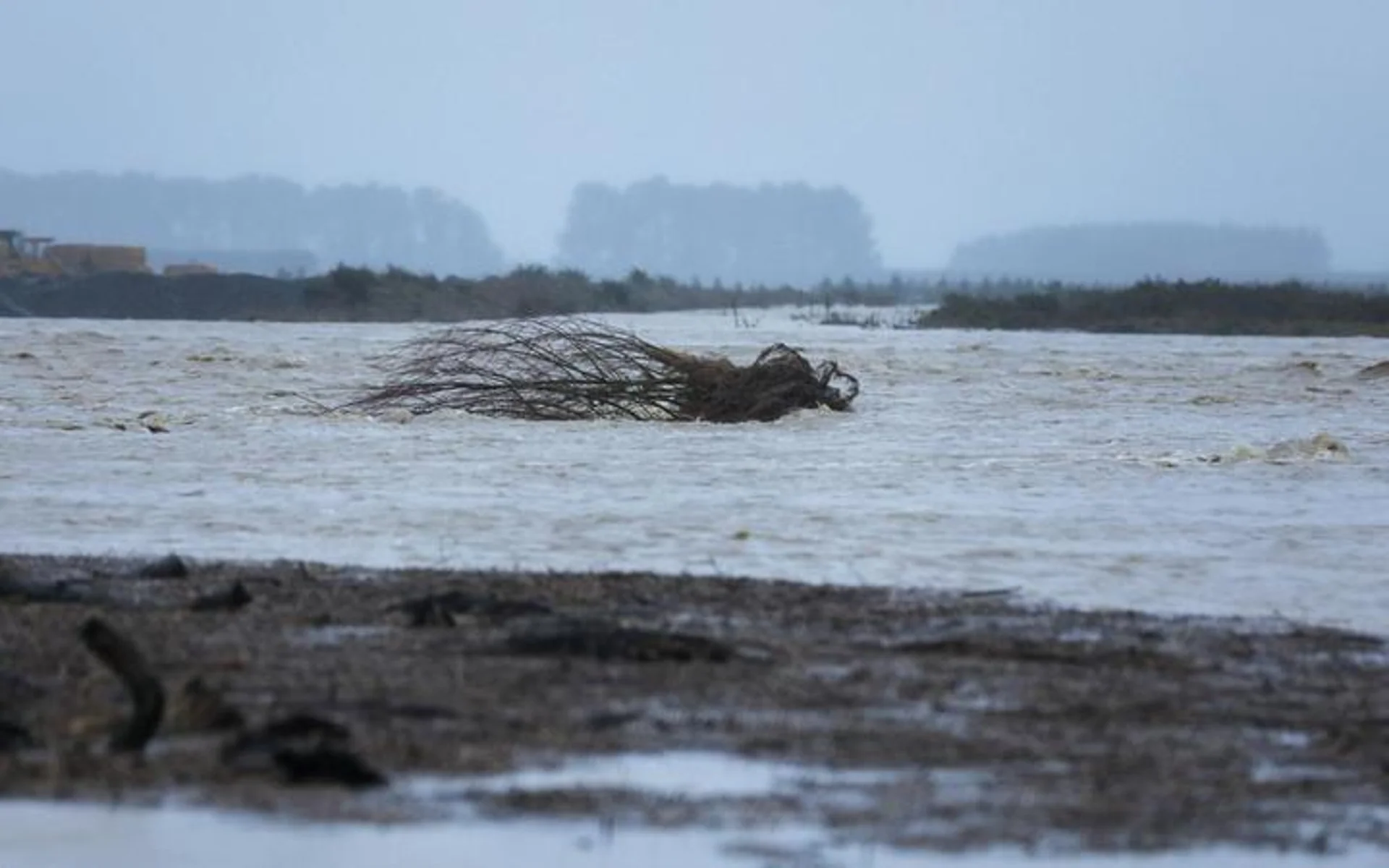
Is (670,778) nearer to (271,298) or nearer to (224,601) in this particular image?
(224,601)

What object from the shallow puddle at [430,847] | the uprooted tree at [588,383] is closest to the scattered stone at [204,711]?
the shallow puddle at [430,847]

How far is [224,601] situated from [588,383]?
52.4 feet

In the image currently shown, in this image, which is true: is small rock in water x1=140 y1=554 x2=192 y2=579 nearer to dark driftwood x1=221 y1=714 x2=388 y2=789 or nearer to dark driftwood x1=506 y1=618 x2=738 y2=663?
dark driftwood x1=506 y1=618 x2=738 y2=663

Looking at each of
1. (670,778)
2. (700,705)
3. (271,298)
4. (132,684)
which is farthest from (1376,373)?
(271,298)

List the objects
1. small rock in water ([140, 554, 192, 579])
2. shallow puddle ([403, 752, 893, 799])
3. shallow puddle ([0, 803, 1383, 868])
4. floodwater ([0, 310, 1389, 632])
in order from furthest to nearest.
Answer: floodwater ([0, 310, 1389, 632])
small rock in water ([140, 554, 192, 579])
shallow puddle ([403, 752, 893, 799])
shallow puddle ([0, 803, 1383, 868])

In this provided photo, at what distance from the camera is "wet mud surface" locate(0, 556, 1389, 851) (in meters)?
7.47

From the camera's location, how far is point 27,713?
8367mm

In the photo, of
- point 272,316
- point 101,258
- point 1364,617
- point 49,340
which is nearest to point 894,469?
point 1364,617

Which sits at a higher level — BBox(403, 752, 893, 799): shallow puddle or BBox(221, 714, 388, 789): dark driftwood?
BBox(221, 714, 388, 789): dark driftwood

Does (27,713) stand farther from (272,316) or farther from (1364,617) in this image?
(272,316)

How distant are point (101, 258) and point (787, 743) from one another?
8571 cm

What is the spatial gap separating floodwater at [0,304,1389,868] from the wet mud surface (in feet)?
1.23

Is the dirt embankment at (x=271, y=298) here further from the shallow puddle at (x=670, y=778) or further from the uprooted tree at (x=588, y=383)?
the shallow puddle at (x=670, y=778)

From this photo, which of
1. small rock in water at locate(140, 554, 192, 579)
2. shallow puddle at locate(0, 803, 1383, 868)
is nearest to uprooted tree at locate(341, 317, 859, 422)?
small rock in water at locate(140, 554, 192, 579)
